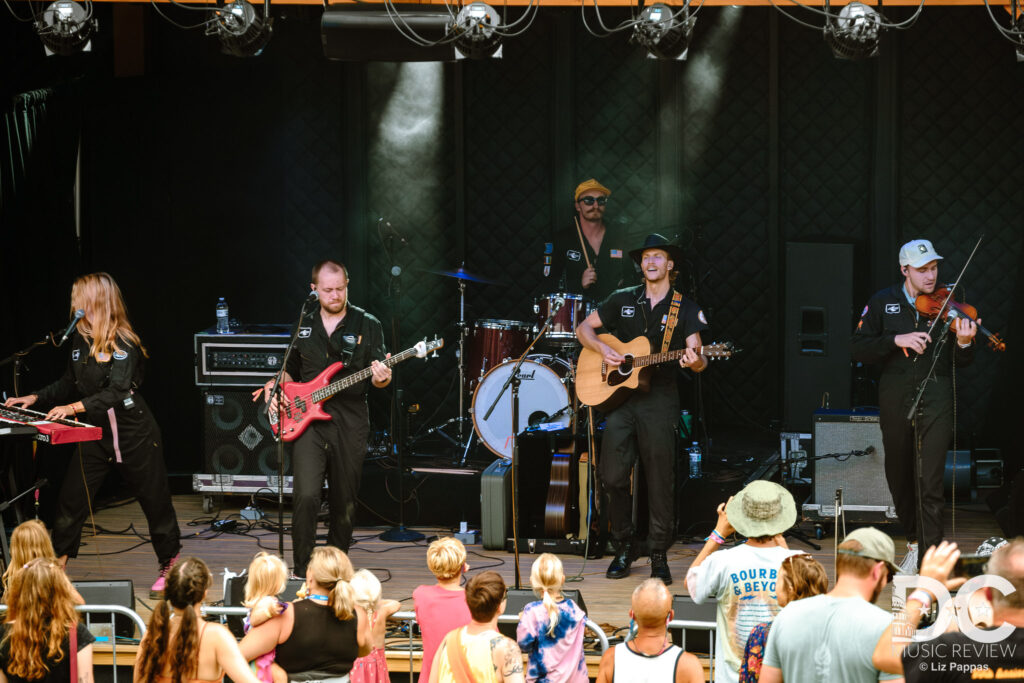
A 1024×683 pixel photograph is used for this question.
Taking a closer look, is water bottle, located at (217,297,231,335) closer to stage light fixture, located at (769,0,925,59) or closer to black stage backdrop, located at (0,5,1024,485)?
black stage backdrop, located at (0,5,1024,485)

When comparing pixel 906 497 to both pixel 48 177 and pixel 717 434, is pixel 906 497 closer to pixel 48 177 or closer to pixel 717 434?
pixel 717 434

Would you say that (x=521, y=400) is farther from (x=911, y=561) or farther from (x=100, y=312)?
(x=100, y=312)

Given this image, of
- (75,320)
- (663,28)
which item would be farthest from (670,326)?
(75,320)

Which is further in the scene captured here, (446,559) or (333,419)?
(333,419)

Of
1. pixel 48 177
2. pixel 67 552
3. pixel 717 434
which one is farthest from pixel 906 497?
pixel 48 177

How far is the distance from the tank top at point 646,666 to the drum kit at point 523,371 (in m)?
4.35

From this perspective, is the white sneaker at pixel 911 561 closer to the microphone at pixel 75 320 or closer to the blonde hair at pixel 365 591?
the blonde hair at pixel 365 591

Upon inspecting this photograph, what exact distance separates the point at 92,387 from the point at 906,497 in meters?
4.68

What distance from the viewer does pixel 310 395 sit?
7141 mm

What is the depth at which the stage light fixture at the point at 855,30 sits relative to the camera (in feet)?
21.6

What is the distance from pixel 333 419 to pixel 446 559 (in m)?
2.56

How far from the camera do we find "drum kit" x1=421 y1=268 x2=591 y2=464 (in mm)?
9000

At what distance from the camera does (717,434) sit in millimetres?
10578
